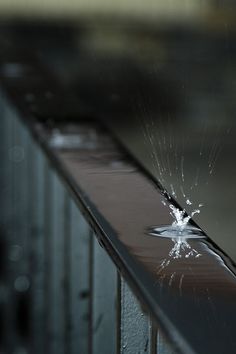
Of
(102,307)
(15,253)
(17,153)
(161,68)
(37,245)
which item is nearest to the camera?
(102,307)

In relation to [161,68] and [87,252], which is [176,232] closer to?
[87,252]

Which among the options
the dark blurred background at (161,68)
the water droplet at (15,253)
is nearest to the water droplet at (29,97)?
the water droplet at (15,253)

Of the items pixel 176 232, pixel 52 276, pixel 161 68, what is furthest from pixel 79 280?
pixel 161 68

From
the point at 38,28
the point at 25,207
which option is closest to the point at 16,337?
the point at 25,207

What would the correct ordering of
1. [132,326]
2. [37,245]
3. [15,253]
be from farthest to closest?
[15,253] → [37,245] → [132,326]

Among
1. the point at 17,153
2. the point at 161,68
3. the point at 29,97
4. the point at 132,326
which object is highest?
the point at 161,68

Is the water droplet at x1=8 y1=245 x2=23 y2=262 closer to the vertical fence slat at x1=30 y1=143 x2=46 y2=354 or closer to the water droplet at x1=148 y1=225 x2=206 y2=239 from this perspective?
the vertical fence slat at x1=30 y1=143 x2=46 y2=354

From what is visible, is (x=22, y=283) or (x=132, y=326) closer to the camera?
(x=132, y=326)

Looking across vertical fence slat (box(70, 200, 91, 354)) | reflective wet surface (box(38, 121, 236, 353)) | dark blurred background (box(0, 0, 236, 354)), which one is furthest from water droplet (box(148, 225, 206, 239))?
dark blurred background (box(0, 0, 236, 354))

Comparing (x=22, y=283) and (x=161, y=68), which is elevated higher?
(x=161, y=68)

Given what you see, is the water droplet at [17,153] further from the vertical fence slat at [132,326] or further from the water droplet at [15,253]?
the vertical fence slat at [132,326]
